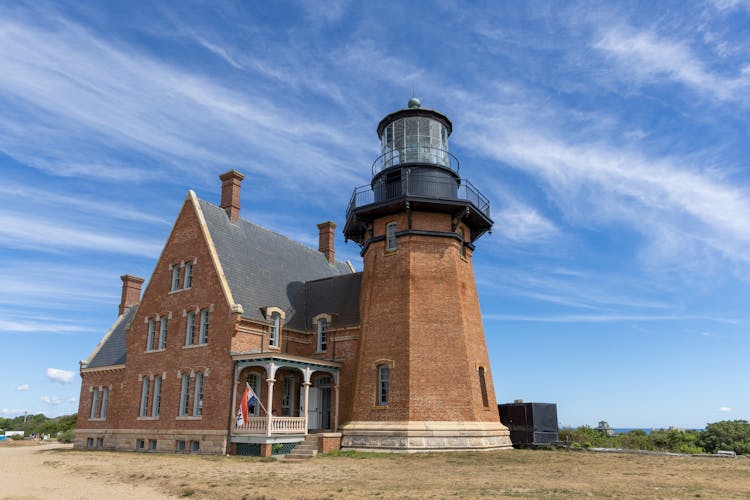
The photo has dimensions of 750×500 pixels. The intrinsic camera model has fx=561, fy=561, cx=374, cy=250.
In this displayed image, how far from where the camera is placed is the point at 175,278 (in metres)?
27.6

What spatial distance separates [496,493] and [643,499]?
274 cm

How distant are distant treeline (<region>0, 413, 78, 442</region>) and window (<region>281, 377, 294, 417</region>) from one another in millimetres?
22864

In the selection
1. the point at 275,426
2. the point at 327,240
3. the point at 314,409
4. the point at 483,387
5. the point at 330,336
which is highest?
the point at 327,240

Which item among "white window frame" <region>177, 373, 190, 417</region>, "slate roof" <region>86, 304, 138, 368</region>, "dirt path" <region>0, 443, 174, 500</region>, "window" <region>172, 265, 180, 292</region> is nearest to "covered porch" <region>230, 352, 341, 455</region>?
"white window frame" <region>177, 373, 190, 417</region>

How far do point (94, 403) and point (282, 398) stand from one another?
12.6 metres

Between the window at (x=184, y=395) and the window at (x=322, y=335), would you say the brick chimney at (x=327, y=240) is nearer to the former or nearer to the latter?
the window at (x=322, y=335)

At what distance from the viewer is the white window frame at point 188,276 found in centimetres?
2684

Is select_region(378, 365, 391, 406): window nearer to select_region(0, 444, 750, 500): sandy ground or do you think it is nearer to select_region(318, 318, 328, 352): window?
select_region(0, 444, 750, 500): sandy ground

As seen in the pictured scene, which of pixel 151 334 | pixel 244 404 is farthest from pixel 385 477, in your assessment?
pixel 151 334

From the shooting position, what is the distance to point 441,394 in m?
21.8

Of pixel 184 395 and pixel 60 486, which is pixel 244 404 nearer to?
pixel 184 395

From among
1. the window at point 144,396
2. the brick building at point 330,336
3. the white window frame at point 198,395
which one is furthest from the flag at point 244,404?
the window at point 144,396

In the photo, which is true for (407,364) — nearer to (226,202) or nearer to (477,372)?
(477,372)

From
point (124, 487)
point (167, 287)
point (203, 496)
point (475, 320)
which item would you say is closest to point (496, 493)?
point (203, 496)
